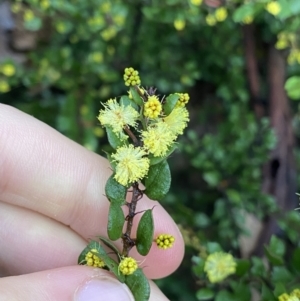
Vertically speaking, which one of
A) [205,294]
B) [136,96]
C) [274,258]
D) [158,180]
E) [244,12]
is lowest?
[205,294]

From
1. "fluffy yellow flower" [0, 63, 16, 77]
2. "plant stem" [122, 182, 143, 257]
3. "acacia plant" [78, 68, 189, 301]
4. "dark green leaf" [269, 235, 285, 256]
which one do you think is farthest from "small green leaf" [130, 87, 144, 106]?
"fluffy yellow flower" [0, 63, 16, 77]

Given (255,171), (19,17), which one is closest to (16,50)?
(19,17)

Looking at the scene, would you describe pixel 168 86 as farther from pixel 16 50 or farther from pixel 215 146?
pixel 16 50

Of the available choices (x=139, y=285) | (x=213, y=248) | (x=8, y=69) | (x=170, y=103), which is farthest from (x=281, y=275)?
(x=8, y=69)

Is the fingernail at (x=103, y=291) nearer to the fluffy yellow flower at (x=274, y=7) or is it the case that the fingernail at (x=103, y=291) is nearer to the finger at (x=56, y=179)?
the finger at (x=56, y=179)

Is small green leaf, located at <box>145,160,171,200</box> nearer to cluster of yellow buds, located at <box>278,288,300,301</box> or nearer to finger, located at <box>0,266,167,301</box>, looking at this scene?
finger, located at <box>0,266,167,301</box>

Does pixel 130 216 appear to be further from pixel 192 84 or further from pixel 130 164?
pixel 192 84
